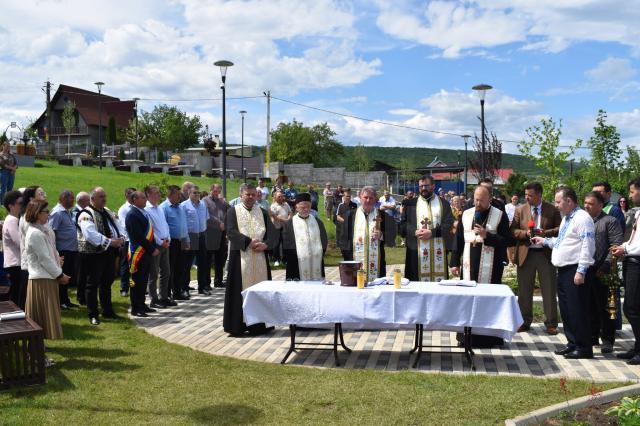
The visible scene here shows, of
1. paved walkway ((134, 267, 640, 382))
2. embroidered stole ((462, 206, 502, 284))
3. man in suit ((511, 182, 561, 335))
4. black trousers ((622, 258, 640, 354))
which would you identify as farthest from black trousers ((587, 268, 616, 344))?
embroidered stole ((462, 206, 502, 284))

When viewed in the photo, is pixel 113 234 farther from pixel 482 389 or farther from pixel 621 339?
pixel 621 339

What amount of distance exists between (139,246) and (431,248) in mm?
4482

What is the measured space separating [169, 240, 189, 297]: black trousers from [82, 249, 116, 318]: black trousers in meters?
1.71

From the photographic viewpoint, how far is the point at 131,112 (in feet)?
254

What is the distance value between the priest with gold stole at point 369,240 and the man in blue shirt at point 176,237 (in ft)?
12.2

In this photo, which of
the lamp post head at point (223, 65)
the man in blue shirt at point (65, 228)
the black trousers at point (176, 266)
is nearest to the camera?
the man in blue shirt at point (65, 228)

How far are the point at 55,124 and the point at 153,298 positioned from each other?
69628 millimetres

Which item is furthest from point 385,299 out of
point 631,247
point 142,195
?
point 142,195

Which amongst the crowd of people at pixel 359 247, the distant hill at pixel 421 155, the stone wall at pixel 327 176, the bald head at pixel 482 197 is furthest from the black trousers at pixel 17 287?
the distant hill at pixel 421 155

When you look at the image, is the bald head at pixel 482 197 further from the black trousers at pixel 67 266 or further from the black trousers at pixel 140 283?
the black trousers at pixel 67 266

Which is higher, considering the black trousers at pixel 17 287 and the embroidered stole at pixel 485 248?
the embroidered stole at pixel 485 248

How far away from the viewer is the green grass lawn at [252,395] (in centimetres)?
542

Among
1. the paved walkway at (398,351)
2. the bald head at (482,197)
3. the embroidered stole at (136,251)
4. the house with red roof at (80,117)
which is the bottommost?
the paved walkway at (398,351)

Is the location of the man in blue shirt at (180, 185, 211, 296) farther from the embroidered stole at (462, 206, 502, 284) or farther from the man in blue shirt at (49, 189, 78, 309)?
the embroidered stole at (462, 206, 502, 284)
